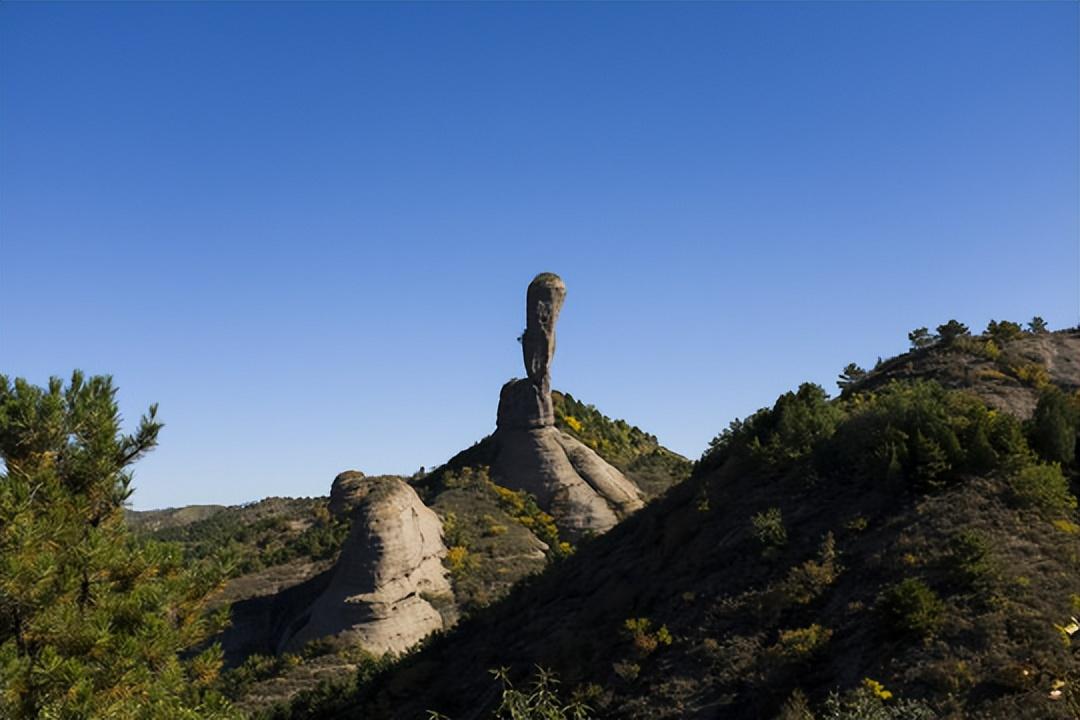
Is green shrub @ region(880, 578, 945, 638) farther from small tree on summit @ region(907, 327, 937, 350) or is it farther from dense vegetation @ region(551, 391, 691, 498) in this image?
dense vegetation @ region(551, 391, 691, 498)

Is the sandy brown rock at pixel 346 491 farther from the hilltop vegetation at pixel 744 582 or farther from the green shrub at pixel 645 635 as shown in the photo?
the green shrub at pixel 645 635

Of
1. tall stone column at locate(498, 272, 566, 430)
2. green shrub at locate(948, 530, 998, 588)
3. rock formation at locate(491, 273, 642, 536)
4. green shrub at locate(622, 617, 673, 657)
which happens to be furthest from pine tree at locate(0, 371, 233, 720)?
tall stone column at locate(498, 272, 566, 430)

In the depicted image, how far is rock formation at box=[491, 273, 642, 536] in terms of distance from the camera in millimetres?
63438

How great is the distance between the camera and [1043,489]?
2191cm

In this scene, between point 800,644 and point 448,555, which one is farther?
point 448,555

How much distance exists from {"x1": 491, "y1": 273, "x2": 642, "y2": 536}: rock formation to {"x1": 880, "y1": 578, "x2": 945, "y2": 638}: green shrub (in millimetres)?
43376

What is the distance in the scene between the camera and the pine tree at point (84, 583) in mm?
14188

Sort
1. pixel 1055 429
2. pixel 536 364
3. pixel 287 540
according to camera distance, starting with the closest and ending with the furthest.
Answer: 1. pixel 1055 429
2. pixel 287 540
3. pixel 536 364

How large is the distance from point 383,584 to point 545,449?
2281cm

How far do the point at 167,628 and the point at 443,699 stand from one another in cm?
1326

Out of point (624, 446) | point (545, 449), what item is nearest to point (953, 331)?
point (545, 449)

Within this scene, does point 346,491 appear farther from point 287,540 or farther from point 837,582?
point 837,582

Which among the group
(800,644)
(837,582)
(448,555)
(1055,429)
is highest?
(1055,429)

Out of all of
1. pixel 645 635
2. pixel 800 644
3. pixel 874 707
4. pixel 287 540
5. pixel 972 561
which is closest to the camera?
pixel 874 707
